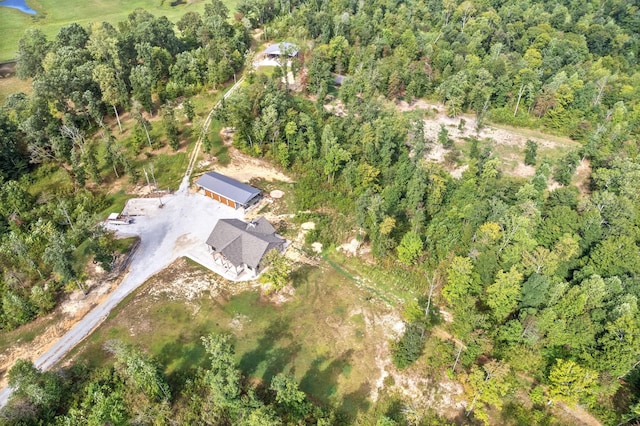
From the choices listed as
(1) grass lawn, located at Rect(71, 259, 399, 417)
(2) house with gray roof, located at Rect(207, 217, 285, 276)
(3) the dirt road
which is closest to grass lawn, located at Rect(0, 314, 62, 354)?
(3) the dirt road

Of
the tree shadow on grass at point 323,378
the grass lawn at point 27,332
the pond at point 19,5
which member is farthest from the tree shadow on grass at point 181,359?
the pond at point 19,5

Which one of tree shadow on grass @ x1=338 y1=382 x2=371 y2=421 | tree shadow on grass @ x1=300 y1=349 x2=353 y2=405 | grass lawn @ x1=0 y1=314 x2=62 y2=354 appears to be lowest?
tree shadow on grass @ x1=338 y1=382 x2=371 y2=421

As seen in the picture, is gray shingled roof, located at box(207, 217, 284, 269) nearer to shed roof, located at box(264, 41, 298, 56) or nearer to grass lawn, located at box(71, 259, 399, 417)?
grass lawn, located at box(71, 259, 399, 417)

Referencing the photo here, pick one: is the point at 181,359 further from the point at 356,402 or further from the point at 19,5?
the point at 19,5

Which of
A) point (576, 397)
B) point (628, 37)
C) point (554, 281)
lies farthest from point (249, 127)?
point (628, 37)

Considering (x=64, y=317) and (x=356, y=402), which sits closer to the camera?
(x=356, y=402)

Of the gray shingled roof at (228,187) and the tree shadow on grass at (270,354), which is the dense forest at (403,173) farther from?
the gray shingled roof at (228,187)

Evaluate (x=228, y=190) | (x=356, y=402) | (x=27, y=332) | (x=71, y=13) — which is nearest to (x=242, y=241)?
(x=228, y=190)
